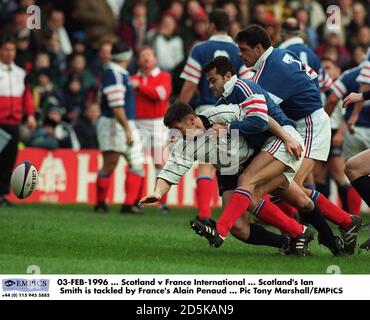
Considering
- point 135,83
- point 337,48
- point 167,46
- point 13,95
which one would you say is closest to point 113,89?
point 135,83

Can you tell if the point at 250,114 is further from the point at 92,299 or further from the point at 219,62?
the point at 92,299

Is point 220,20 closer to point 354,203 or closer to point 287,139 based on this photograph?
point 354,203

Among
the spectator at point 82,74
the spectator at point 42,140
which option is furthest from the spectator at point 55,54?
the spectator at point 42,140

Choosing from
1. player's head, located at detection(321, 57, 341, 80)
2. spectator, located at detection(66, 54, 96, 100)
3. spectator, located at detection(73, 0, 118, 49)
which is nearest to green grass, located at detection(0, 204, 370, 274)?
player's head, located at detection(321, 57, 341, 80)

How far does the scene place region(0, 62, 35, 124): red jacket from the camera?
15.6 m

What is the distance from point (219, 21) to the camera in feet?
44.6

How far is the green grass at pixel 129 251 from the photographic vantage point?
931 cm

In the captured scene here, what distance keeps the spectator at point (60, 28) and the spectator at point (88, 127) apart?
4.91 ft

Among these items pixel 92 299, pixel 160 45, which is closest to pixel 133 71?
pixel 160 45

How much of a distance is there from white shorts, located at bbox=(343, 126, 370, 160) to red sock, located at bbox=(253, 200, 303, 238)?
444 centimetres

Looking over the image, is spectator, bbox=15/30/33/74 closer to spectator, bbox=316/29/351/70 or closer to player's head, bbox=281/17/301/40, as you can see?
spectator, bbox=316/29/351/70

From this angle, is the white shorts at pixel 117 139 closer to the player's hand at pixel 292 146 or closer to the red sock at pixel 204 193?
the red sock at pixel 204 193

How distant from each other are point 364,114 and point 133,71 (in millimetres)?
5391

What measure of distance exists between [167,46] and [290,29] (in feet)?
21.1
